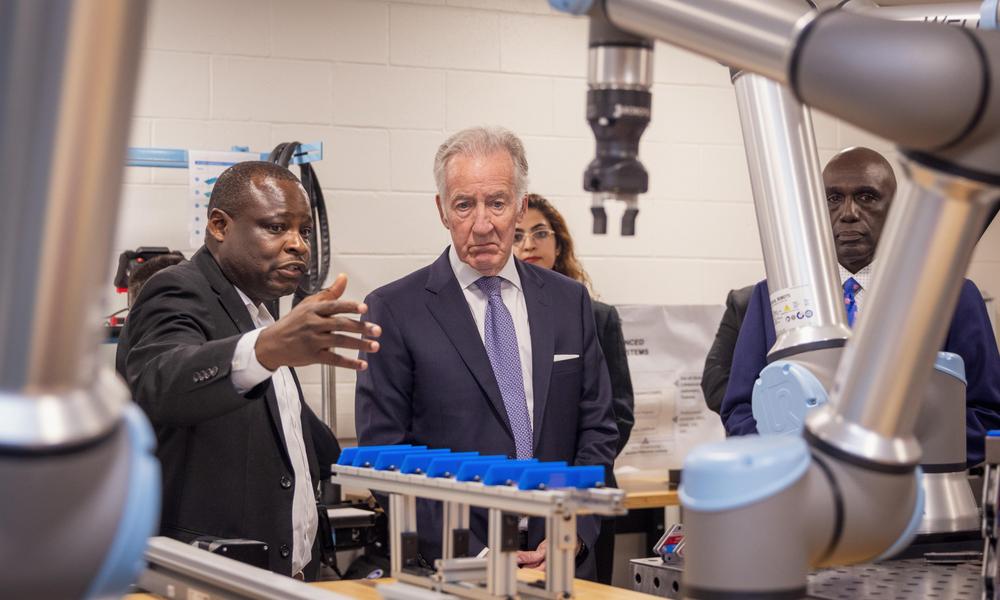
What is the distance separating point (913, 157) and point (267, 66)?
419 cm

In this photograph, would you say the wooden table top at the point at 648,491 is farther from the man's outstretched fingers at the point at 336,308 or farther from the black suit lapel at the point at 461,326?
the man's outstretched fingers at the point at 336,308

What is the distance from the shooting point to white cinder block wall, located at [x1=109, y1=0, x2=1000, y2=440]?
4434 millimetres

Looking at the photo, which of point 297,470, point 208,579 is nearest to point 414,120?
point 297,470

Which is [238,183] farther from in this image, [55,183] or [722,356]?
[55,183]

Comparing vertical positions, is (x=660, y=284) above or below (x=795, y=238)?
above

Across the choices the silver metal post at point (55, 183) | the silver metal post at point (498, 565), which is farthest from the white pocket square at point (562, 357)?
the silver metal post at point (55, 183)

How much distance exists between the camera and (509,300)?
8.39 feet

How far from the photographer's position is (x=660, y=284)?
525 centimetres

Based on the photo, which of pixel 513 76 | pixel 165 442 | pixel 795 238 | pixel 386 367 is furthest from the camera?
pixel 513 76

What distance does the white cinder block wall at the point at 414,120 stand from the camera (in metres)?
4.43

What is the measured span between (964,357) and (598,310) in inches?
78.6

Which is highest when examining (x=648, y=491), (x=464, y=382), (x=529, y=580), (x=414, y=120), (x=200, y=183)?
(x=414, y=120)

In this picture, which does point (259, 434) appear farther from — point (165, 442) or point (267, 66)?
point (267, 66)

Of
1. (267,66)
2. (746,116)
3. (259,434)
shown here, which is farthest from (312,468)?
(267,66)
